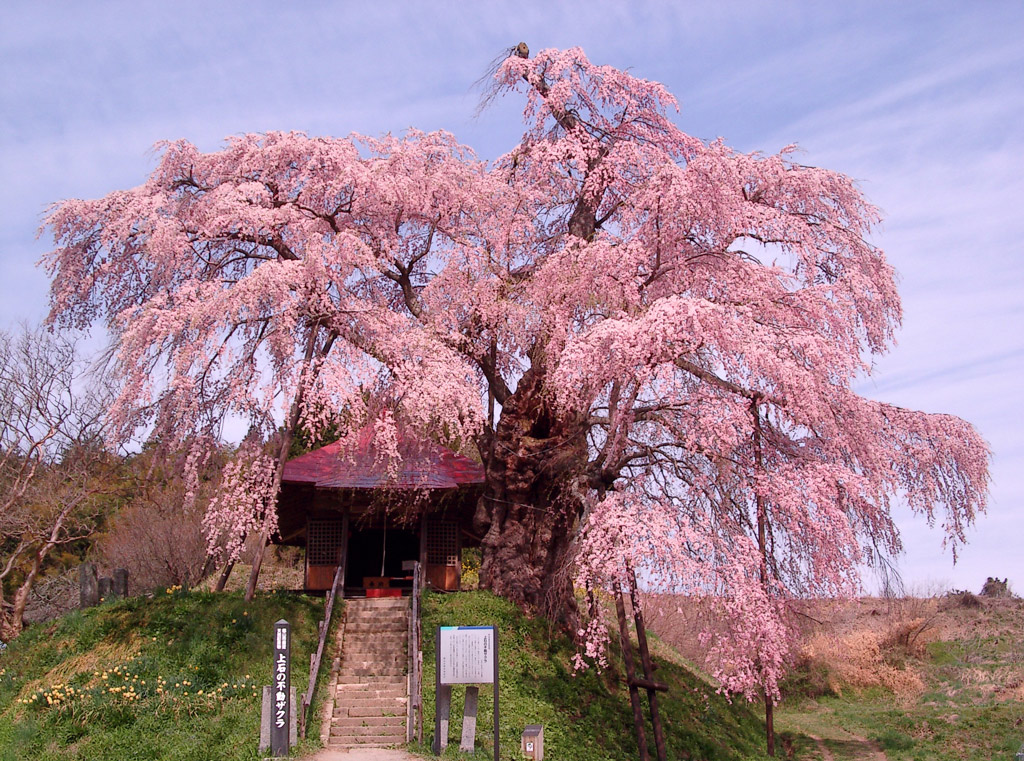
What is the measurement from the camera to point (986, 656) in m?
26.6

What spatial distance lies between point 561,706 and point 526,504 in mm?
4415

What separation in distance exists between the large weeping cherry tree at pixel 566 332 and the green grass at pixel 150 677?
5.67ft

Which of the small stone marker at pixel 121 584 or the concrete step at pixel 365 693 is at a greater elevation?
the small stone marker at pixel 121 584

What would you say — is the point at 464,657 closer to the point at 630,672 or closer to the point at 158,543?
the point at 630,672

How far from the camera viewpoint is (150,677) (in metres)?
15.1

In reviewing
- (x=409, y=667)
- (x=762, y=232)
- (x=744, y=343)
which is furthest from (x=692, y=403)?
(x=409, y=667)

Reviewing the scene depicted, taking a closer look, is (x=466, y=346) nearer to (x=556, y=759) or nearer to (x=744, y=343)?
(x=744, y=343)

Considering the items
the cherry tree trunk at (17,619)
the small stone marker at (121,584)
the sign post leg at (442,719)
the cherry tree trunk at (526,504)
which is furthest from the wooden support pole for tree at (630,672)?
the cherry tree trunk at (17,619)

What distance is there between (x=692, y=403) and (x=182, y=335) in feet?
29.9

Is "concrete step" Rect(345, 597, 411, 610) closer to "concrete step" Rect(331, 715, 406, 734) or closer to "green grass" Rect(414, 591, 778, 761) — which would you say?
"green grass" Rect(414, 591, 778, 761)

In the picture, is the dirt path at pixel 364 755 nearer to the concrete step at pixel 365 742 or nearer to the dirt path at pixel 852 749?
the concrete step at pixel 365 742

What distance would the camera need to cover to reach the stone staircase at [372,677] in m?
14.4

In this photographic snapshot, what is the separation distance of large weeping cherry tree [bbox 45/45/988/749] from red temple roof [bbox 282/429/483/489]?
2.05 ft

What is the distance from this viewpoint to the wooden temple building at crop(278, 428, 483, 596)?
1958 cm
